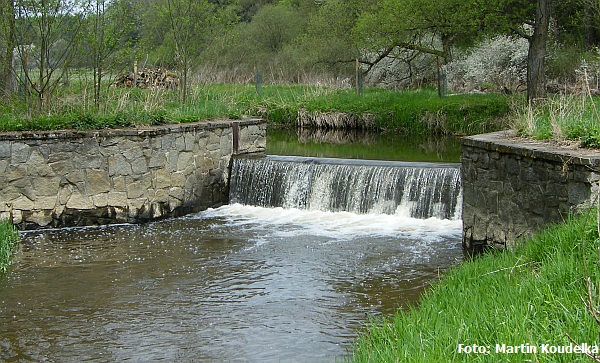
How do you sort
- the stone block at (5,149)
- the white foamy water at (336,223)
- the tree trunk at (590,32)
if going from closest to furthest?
the white foamy water at (336,223)
the stone block at (5,149)
the tree trunk at (590,32)

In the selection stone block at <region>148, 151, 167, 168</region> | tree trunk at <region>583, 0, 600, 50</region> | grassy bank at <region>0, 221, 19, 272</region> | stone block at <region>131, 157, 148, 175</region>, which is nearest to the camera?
grassy bank at <region>0, 221, 19, 272</region>

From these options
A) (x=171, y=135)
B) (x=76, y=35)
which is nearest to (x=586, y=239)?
(x=171, y=135)

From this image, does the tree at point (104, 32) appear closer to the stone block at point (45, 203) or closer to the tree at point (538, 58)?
the stone block at point (45, 203)

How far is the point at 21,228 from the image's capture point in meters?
10.6

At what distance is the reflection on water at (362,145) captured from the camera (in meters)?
15.5

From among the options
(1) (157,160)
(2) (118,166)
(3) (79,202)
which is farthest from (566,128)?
(3) (79,202)

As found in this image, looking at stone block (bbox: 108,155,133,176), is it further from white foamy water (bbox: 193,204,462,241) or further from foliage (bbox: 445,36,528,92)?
foliage (bbox: 445,36,528,92)

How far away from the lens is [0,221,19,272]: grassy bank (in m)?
8.54

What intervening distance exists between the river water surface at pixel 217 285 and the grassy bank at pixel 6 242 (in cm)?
16

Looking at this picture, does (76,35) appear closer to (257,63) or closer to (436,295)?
(436,295)

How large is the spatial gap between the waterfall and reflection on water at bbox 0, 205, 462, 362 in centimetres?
29

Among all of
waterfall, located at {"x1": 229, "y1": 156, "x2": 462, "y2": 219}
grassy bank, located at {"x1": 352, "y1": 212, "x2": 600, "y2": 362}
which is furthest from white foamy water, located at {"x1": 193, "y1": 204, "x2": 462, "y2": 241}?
grassy bank, located at {"x1": 352, "y1": 212, "x2": 600, "y2": 362}

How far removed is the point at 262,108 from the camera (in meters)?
22.0

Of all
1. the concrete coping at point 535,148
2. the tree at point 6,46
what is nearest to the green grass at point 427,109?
the concrete coping at point 535,148
